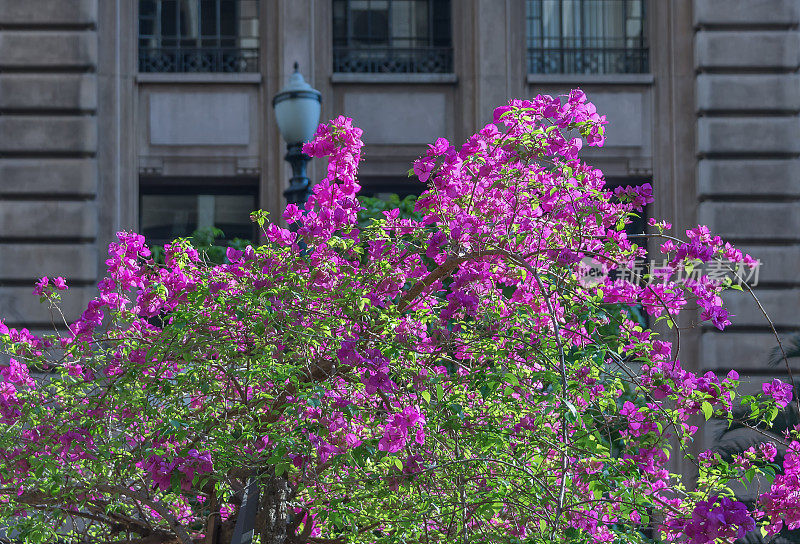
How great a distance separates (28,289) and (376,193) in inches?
199

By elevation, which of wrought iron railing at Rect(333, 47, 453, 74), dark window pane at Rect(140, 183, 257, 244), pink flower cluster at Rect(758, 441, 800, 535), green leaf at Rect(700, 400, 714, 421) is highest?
wrought iron railing at Rect(333, 47, 453, 74)

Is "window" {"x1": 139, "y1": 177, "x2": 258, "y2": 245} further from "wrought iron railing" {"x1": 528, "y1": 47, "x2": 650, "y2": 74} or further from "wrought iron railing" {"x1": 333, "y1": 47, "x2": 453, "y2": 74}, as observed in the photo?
"wrought iron railing" {"x1": 528, "y1": 47, "x2": 650, "y2": 74}

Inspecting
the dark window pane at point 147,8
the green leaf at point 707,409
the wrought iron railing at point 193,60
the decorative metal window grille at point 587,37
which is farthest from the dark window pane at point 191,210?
the green leaf at point 707,409

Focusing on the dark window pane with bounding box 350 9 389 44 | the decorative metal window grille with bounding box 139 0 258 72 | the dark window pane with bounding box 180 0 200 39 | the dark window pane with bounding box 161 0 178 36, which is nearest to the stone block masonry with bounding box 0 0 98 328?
the decorative metal window grille with bounding box 139 0 258 72

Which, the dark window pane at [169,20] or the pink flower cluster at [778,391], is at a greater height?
the dark window pane at [169,20]

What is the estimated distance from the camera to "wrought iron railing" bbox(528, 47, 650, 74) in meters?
16.7

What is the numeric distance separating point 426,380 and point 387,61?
11.7m

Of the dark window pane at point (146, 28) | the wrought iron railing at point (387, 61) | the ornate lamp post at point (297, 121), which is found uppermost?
the dark window pane at point (146, 28)

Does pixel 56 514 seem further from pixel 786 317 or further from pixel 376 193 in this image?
pixel 786 317

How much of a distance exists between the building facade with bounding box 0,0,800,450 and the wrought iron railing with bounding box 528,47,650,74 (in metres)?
0.04

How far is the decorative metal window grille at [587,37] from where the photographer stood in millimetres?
16750

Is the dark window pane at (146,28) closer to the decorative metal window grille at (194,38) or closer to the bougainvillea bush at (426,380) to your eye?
the decorative metal window grille at (194,38)

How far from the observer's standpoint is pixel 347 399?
5.46m

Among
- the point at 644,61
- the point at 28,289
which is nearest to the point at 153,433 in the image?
the point at 28,289
